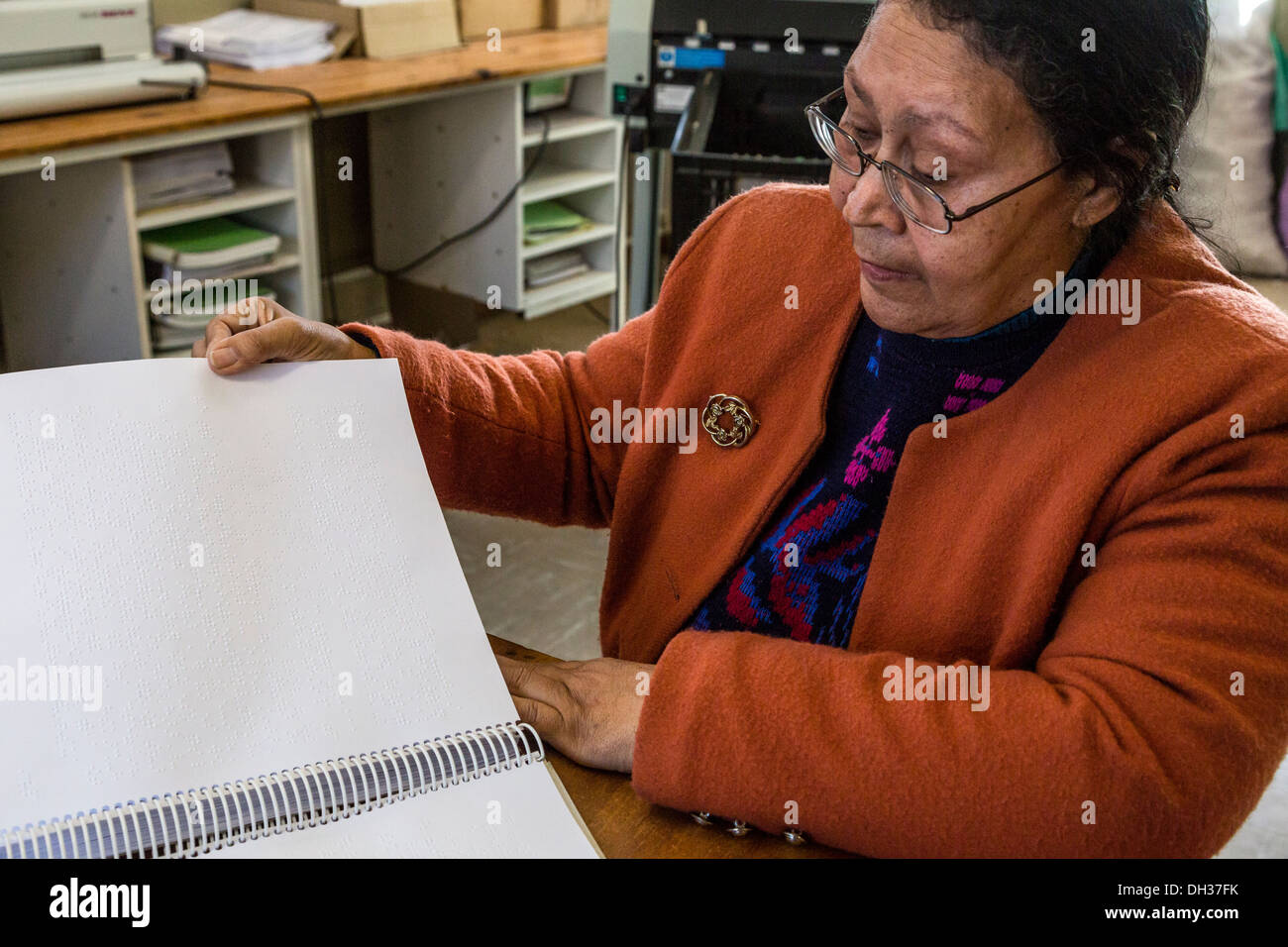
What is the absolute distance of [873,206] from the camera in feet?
2.72

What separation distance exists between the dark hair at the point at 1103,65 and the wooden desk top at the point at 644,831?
0.47 m

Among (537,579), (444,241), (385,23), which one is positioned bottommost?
(537,579)

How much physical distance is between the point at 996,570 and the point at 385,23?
2.57 metres

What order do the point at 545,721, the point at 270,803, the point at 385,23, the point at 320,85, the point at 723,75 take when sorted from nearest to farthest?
the point at 270,803 < the point at 545,721 < the point at 723,75 < the point at 320,85 < the point at 385,23

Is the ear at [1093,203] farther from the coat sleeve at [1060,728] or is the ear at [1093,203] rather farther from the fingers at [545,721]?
the fingers at [545,721]

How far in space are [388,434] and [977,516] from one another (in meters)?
0.41

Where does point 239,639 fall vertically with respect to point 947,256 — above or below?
below

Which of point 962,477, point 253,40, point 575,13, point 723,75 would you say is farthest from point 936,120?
point 575,13

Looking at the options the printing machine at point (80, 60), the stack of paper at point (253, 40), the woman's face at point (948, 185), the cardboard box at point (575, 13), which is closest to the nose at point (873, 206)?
the woman's face at point (948, 185)

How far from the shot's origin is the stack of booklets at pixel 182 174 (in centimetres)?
232

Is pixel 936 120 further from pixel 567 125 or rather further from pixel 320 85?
pixel 567 125

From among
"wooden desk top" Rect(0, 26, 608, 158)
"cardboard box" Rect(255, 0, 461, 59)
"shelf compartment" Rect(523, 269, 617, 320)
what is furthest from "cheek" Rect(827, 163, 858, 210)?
"shelf compartment" Rect(523, 269, 617, 320)

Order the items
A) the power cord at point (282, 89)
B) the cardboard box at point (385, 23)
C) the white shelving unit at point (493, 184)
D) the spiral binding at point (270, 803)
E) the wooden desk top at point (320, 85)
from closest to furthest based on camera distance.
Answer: the spiral binding at point (270, 803), the wooden desk top at point (320, 85), the power cord at point (282, 89), the cardboard box at point (385, 23), the white shelving unit at point (493, 184)
